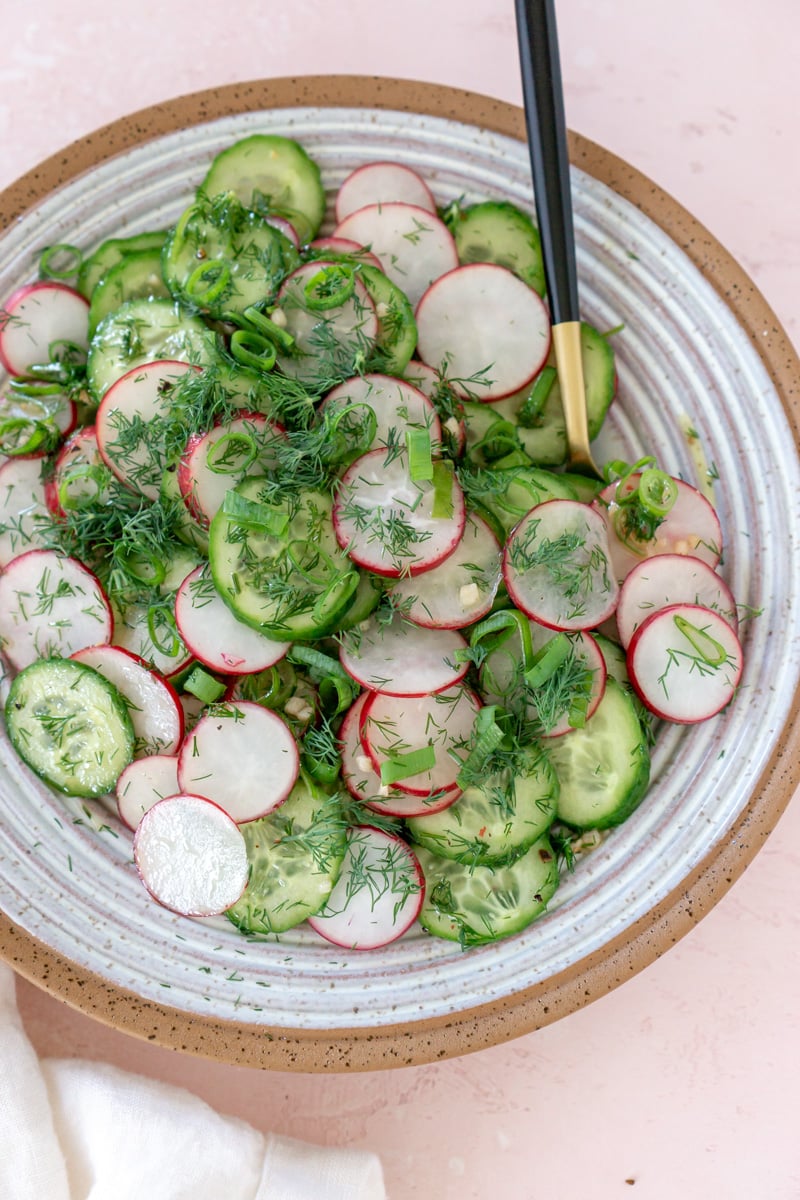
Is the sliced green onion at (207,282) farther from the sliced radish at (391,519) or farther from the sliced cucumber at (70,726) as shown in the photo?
the sliced cucumber at (70,726)

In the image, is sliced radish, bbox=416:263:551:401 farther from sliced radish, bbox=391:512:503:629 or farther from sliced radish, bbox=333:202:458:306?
sliced radish, bbox=391:512:503:629

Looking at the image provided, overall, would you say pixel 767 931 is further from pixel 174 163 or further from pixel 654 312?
pixel 174 163

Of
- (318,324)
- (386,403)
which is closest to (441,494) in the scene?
(386,403)

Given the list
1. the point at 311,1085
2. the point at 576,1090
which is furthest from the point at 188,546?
the point at 576,1090

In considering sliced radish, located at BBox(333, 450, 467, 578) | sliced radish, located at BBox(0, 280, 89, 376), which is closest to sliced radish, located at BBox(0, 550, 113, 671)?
sliced radish, located at BBox(0, 280, 89, 376)

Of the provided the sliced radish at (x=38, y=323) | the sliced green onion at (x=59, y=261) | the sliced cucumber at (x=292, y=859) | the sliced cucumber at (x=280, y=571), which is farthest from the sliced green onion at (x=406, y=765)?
the sliced green onion at (x=59, y=261)

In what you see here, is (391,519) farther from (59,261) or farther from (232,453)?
(59,261)
